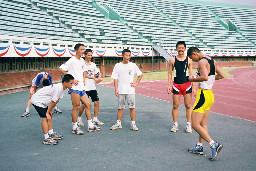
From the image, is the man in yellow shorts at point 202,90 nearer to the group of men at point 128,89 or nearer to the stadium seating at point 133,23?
the group of men at point 128,89

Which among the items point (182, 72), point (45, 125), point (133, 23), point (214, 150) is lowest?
point (214, 150)

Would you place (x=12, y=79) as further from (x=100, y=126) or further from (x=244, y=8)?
(x=244, y=8)

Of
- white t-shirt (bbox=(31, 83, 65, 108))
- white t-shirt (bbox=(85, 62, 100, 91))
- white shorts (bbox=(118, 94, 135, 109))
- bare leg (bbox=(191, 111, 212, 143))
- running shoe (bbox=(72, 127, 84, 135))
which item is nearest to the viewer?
bare leg (bbox=(191, 111, 212, 143))

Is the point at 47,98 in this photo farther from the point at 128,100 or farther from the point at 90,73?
the point at 128,100

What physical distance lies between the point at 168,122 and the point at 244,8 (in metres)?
66.7

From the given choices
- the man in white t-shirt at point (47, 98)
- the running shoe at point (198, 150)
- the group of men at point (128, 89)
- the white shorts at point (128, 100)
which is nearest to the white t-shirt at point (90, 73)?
the group of men at point (128, 89)

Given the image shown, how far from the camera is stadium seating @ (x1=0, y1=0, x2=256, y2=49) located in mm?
25609

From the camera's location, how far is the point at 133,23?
42.5m

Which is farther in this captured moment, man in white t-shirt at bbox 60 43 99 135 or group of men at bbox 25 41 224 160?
man in white t-shirt at bbox 60 43 99 135

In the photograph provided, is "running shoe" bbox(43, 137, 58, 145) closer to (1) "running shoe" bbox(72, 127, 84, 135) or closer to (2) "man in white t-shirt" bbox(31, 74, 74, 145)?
(2) "man in white t-shirt" bbox(31, 74, 74, 145)

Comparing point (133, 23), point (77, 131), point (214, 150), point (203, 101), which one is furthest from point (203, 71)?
point (133, 23)

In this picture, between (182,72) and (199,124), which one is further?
(182,72)

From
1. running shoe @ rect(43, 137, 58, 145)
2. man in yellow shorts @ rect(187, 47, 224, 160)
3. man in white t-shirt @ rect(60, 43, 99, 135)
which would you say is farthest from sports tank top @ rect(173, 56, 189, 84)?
running shoe @ rect(43, 137, 58, 145)

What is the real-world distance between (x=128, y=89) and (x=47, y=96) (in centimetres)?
201
